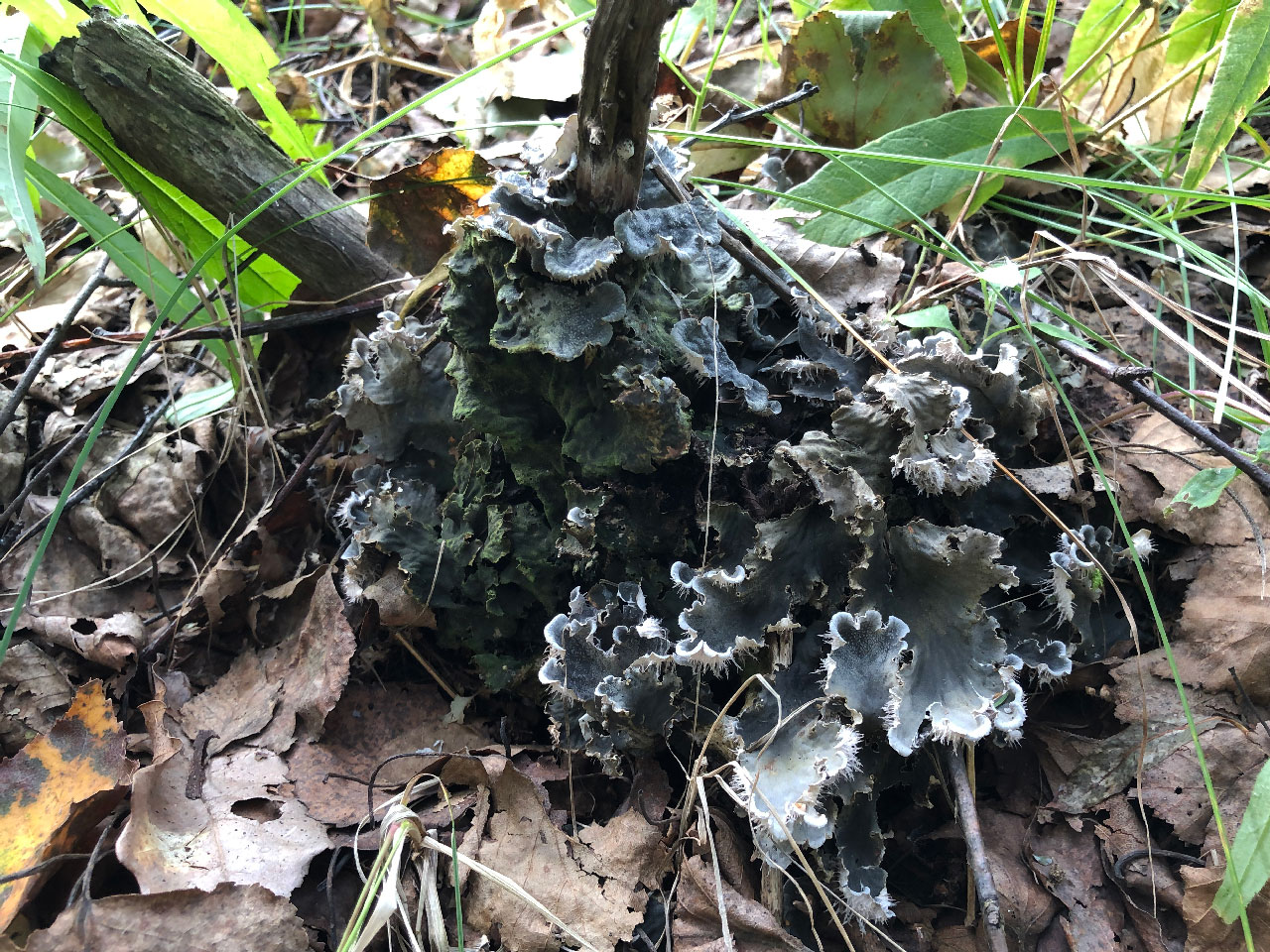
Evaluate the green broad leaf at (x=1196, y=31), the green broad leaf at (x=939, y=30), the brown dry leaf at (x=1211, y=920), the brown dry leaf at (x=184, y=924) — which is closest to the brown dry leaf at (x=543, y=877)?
the brown dry leaf at (x=184, y=924)

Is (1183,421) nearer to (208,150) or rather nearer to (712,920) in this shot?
(712,920)

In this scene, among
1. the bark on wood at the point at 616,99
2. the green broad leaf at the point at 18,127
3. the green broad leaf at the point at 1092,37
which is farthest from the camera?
the green broad leaf at the point at 1092,37

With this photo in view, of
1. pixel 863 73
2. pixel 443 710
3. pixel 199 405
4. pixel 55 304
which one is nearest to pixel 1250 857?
pixel 443 710

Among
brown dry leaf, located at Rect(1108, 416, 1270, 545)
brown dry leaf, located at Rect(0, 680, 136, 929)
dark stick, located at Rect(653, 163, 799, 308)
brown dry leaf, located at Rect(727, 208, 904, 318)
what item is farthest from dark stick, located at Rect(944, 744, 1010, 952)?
brown dry leaf, located at Rect(0, 680, 136, 929)

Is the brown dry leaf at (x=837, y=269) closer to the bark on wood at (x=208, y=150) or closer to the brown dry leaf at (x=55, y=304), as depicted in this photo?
the bark on wood at (x=208, y=150)

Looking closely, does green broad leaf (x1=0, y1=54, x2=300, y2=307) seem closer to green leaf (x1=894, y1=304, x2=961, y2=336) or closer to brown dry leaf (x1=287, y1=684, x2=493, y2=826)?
brown dry leaf (x1=287, y1=684, x2=493, y2=826)

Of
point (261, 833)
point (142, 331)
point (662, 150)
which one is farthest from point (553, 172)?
point (142, 331)
